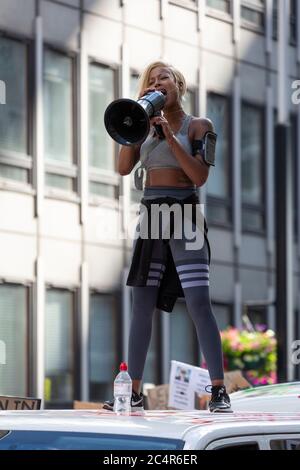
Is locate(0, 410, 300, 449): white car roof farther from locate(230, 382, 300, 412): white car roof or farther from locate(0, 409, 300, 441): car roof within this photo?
locate(230, 382, 300, 412): white car roof

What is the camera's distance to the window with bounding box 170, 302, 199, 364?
21.1m

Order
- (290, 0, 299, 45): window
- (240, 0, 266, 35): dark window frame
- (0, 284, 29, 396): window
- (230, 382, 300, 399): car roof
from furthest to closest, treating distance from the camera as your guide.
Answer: (290, 0, 299, 45): window < (240, 0, 266, 35): dark window frame < (0, 284, 29, 396): window < (230, 382, 300, 399): car roof

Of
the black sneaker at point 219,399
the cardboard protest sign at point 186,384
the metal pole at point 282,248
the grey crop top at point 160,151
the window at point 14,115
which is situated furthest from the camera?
the window at point 14,115

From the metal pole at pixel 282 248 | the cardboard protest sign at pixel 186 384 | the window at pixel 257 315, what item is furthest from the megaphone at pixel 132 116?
the window at pixel 257 315

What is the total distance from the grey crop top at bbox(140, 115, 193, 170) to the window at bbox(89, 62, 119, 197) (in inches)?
520

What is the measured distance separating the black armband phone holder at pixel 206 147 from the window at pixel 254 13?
56.6ft

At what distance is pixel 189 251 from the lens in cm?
608

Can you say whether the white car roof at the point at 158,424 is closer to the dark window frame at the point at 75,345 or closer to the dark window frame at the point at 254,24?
the dark window frame at the point at 75,345

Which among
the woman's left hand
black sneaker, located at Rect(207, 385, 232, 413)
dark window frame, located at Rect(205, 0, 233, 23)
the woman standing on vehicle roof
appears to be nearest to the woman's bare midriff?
the woman standing on vehicle roof

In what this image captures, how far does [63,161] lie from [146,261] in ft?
42.8

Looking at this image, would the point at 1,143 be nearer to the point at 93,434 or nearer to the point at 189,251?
the point at 189,251

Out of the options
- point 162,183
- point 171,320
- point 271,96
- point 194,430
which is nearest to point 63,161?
point 171,320

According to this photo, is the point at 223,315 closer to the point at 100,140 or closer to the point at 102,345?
the point at 102,345

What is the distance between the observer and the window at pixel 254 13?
23298 mm
